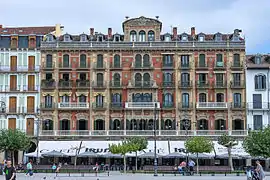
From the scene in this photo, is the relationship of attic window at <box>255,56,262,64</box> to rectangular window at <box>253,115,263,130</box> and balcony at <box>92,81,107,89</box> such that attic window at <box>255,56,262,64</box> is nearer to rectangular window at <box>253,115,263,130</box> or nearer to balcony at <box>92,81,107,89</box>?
rectangular window at <box>253,115,263,130</box>

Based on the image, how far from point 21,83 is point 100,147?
41.8ft

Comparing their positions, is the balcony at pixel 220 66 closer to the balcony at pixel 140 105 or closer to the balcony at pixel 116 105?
the balcony at pixel 140 105

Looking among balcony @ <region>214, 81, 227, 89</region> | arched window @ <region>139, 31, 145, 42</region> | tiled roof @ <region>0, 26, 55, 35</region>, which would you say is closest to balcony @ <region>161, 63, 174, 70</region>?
arched window @ <region>139, 31, 145, 42</region>

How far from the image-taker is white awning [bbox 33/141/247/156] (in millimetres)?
54406

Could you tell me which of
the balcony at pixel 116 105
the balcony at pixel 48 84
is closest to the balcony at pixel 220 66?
the balcony at pixel 116 105

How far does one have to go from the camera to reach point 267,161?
188ft

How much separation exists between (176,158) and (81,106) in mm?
12398

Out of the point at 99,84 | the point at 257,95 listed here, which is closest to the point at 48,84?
the point at 99,84

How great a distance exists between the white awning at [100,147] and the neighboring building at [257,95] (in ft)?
13.5

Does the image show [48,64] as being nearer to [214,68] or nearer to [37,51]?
[37,51]

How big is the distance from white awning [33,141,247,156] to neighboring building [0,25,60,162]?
417cm

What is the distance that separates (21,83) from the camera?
61.3m

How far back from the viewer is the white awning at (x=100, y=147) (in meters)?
54.4

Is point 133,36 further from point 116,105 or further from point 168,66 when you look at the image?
point 116,105
